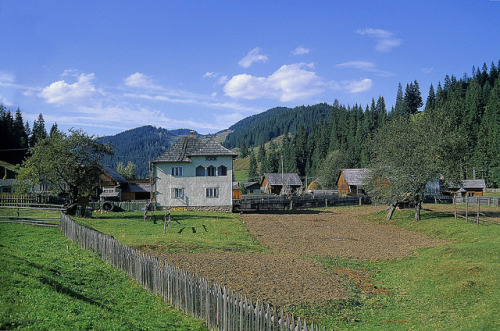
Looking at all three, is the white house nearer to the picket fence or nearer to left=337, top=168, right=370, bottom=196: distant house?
Answer: the picket fence

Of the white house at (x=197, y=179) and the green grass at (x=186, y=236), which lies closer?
the green grass at (x=186, y=236)

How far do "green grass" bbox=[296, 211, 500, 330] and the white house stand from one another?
33371 millimetres

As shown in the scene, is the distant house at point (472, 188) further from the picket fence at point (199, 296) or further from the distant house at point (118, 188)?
the picket fence at point (199, 296)

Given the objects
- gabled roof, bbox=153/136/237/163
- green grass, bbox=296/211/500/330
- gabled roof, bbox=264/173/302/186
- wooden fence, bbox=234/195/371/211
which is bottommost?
green grass, bbox=296/211/500/330

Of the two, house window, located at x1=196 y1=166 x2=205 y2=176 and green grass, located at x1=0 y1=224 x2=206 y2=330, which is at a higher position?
house window, located at x1=196 y1=166 x2=205 y2=176

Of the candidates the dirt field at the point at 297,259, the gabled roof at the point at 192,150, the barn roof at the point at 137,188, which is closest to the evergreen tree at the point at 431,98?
the barn roof at the point at 137,188

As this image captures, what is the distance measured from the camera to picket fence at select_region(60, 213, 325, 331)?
8.98m

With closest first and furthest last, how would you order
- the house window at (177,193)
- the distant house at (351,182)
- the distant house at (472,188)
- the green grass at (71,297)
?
the green grass at (71,297), the house window at (177,193), the distant house at (351,182), the distant house at (472,188)

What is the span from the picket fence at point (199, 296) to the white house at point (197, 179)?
35375mm

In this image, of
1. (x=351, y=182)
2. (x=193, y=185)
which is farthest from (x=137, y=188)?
(x=351, y=182)

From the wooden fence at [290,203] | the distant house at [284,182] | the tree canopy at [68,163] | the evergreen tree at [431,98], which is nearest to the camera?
the tree canopy at [68,163]

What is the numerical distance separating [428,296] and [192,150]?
44368 mm

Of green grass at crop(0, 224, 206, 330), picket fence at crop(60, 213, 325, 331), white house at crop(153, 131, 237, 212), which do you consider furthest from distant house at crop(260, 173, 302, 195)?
green grass at crop(0, 224, 206, 330)

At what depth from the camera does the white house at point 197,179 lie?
55.1 meters
